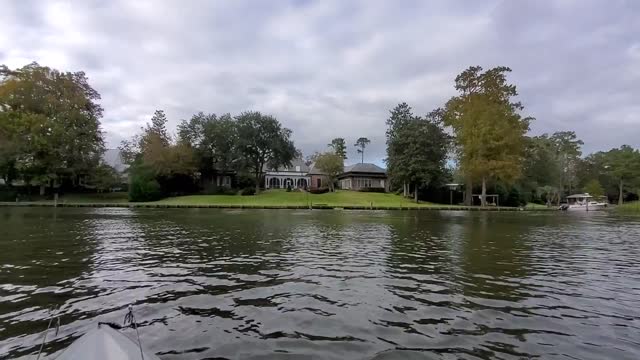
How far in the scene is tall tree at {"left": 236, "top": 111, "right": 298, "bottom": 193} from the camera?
71375 mm

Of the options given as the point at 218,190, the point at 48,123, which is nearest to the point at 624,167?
the point at 218,190

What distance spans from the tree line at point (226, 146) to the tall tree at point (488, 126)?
14 centimetres

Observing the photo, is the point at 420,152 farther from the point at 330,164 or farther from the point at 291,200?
the point at 330,164

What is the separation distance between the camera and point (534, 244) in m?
20.0

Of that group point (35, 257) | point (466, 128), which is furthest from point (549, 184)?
point (35, 257)

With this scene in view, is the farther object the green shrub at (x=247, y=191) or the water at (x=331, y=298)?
the green shrub at (x=247, y=191)

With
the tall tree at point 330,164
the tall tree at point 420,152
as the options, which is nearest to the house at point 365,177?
the tall tree at point 330,164

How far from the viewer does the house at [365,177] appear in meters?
92.3

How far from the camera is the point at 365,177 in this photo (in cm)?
9269

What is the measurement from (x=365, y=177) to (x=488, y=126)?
38853mm

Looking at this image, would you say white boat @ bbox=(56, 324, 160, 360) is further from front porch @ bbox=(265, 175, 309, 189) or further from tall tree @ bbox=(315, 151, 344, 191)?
front porch @ bbox=(265, 175, 309, 189)

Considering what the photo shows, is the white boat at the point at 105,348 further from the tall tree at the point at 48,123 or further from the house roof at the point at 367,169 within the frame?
the house roof at the point at 367,169

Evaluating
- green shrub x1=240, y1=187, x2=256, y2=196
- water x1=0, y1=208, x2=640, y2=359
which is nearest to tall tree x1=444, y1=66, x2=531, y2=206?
green shrub x1=240, y1=187, x2=256, y2=196

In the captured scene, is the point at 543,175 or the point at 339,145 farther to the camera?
the point at 339,145
